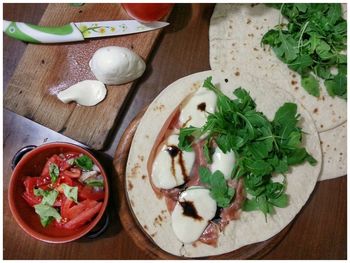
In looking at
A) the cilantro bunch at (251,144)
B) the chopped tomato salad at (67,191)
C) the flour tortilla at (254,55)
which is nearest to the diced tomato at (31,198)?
A: the chopped tomato salad at (67,191)

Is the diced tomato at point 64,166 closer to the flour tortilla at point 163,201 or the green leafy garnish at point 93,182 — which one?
the green leafy garnish at point 93,182

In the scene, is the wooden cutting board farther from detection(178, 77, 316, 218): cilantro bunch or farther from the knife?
detection(178, 77, 316, 218): cilantro bunch

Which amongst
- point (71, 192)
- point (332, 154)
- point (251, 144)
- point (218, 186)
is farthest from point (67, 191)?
point (332, 154)

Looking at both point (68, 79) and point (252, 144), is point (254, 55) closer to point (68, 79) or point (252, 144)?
point (252, 144)

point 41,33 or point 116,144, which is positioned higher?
point 41,33

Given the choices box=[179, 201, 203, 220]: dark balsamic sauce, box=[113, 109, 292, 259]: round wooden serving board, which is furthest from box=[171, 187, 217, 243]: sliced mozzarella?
box=[113, 109, 292, 259]: round wooden serving board
